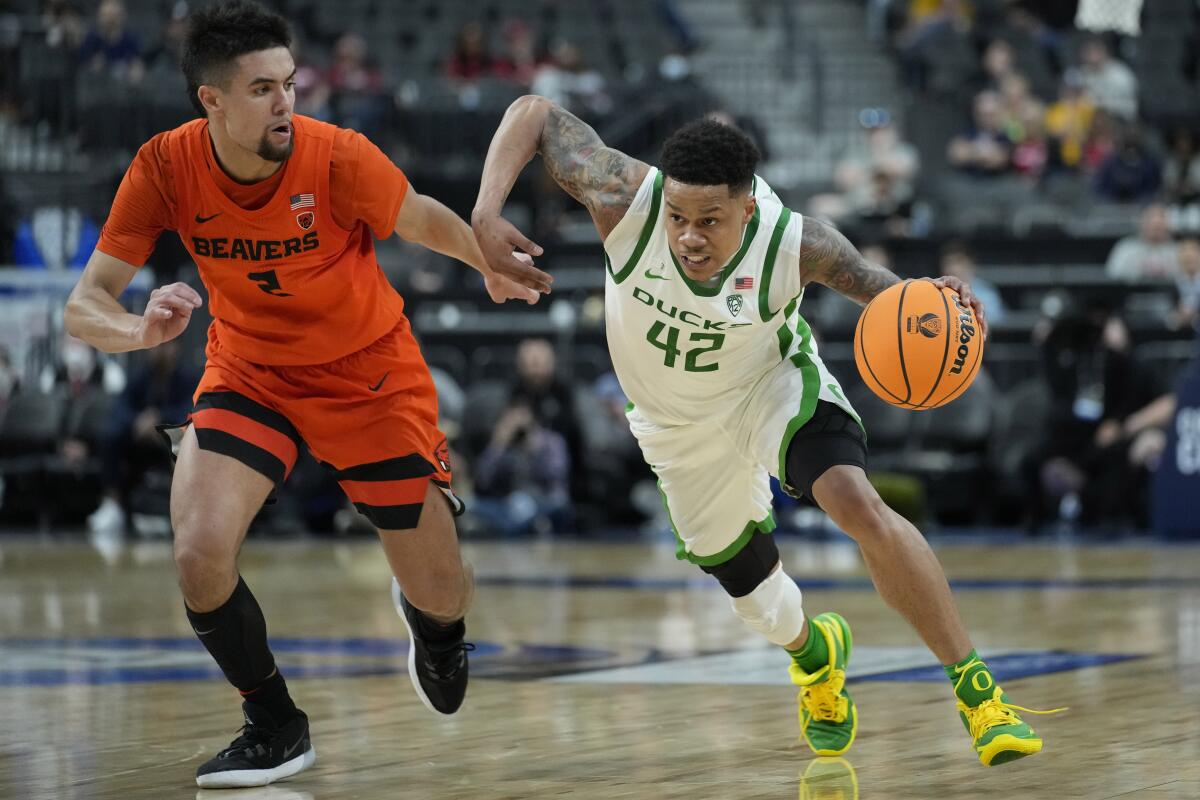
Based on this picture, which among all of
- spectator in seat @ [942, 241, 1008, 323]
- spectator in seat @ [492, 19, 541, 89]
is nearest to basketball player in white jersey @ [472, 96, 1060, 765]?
spectator in seat @ [942, 241, 1008, 323]

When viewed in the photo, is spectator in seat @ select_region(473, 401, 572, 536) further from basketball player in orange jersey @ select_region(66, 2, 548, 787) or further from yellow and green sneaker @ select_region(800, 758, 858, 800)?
yellow and green sneaker @ select_region(800, 758, 858, 800)

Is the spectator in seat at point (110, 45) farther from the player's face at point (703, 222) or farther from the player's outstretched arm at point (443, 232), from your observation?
the player's face at point (703, 222)

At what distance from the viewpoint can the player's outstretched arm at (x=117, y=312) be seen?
15.3 feet

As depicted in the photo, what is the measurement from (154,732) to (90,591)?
16.4 feet

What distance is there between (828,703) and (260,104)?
231cm

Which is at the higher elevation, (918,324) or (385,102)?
(385,102)

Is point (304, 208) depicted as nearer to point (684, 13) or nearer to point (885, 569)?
point (885, 569)

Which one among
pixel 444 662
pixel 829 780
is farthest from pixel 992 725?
pixel 444 662

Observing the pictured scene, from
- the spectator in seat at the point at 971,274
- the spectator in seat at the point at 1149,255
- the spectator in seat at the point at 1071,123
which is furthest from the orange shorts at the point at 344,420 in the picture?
the spectator in seat at the point at 1071,123

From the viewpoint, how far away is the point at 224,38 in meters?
4.93

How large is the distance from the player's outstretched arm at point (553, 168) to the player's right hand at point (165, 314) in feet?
2.69

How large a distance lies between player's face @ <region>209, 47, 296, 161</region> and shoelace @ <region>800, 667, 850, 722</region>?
2129 millimetres

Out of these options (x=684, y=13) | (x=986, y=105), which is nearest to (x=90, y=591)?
(x=986, y=105)

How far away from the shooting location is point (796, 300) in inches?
210
